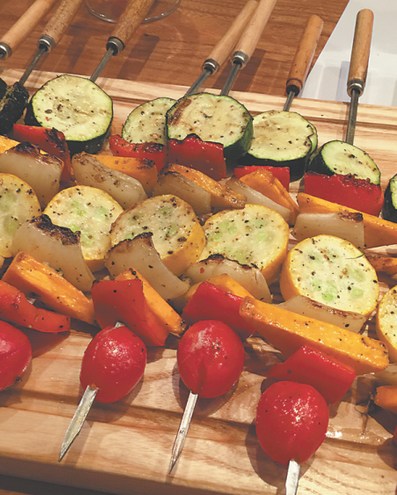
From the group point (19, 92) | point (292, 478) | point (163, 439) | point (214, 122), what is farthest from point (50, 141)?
point (292, 478)

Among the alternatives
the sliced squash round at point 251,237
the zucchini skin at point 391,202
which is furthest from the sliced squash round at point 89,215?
the zucchini skin at point 391,202

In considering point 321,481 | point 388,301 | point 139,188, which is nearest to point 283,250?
point 388,301

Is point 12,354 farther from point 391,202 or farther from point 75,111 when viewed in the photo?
point 391,202

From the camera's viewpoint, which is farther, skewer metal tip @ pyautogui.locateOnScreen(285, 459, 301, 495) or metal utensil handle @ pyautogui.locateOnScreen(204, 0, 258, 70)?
metal utensil handle @ pyautogui.locateOnScreen(204, 0, 258, 70)

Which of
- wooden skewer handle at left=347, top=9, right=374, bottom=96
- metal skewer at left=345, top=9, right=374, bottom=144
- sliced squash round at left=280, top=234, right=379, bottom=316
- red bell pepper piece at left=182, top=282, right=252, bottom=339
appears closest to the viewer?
red bell pepper piece at left=182, top=282, right=252, bottom=339

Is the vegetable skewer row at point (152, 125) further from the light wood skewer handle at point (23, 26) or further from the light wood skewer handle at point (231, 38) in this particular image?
the light wood skewer handle at point (23, 26)

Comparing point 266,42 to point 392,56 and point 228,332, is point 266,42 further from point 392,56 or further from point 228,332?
point 228,332

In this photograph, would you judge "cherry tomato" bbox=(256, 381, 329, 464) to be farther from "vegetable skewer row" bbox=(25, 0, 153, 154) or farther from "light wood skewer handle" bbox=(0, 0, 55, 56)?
"light wood skewer handle" bbox=(0, 0, 55, 56)

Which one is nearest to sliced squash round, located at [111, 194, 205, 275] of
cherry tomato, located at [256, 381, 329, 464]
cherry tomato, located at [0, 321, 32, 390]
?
cherry tomato, located at [0, 321, 32, 390]
